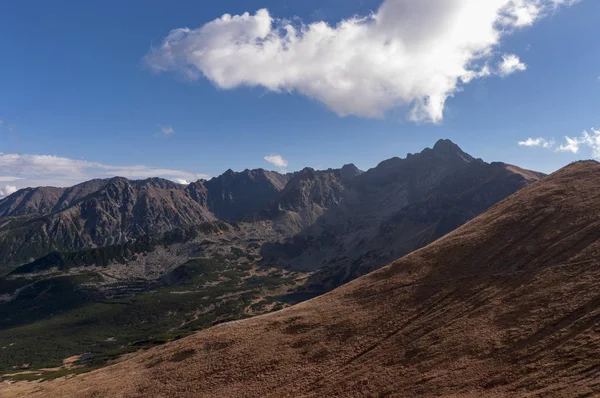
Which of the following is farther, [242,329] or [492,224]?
[492,224]

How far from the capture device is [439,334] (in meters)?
49.3

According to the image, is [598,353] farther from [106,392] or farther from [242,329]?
[106,392]

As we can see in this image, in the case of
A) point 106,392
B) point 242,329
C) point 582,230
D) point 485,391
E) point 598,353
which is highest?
point 582,230

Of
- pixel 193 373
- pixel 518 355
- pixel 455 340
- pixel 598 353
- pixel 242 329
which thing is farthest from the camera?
pixel 242 329

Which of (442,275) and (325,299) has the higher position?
(442,275)

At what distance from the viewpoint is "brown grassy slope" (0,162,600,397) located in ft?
125

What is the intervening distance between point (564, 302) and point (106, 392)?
2844 inches

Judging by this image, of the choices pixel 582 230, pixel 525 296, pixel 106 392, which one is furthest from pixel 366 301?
pixel 106 392

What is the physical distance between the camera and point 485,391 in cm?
3481

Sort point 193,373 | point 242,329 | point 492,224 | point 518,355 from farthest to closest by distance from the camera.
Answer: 1. point 492,224
2. point 242,329
3. point 193,373
4. point 518,355

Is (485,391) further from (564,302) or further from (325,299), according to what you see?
(325,299)

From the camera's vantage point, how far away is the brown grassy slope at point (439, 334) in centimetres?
3822

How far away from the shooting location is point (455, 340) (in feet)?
152

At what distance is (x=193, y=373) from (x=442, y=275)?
163ft
